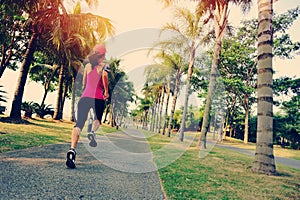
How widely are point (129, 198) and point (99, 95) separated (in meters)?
2.16

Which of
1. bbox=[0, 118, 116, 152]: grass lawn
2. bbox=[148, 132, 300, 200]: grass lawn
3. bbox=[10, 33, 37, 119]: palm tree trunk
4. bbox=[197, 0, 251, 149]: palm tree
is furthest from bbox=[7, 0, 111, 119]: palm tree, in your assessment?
bbox=[148, 132, 300, 200]: grass lawn

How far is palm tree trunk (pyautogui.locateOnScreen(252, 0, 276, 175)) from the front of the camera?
5.82m

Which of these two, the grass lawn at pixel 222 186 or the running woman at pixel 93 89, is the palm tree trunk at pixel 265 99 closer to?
the grass lawn at pixel 222 186

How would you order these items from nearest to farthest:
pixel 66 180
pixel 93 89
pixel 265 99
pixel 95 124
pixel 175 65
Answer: pixel 66 180 < pixel 93 89 < pixel 95 124 < pixel 265 99 < pixel 175 65

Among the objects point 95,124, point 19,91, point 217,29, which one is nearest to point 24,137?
point 95,124

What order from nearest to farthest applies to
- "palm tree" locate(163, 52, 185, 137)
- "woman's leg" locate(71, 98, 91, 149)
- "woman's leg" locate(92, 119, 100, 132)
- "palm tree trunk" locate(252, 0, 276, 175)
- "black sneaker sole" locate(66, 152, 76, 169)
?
1. "black sneaker sole" locate(66, 152, 76, 169)
2. "woman's leg" locate(71, 98, 91, 149)
3. "woman's leg" locate(92, 119, 100, 132)
4. "palm tree trunk" locate(252, 0, 276, 175)
5. "palm tree" locate(163, 52, 185, 137)

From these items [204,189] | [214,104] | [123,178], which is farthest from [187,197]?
[214,104]

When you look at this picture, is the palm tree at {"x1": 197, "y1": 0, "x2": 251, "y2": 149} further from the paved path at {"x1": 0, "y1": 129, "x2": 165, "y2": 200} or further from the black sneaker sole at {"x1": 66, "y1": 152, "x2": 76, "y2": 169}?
the black sneaker sole at {"x1": 66, "y1": 152, "x2": 76, "y2": 169}

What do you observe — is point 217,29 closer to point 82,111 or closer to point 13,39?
point 82,111

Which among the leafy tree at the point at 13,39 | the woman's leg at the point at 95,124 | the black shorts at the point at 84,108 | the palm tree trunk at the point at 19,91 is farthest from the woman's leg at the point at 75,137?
the leafy tree at the point at 13,39

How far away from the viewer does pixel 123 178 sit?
4.16m

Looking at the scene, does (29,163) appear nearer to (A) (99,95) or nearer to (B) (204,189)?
(A) (99,95)

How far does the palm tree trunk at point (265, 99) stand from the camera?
229 inches

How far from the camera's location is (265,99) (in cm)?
603
